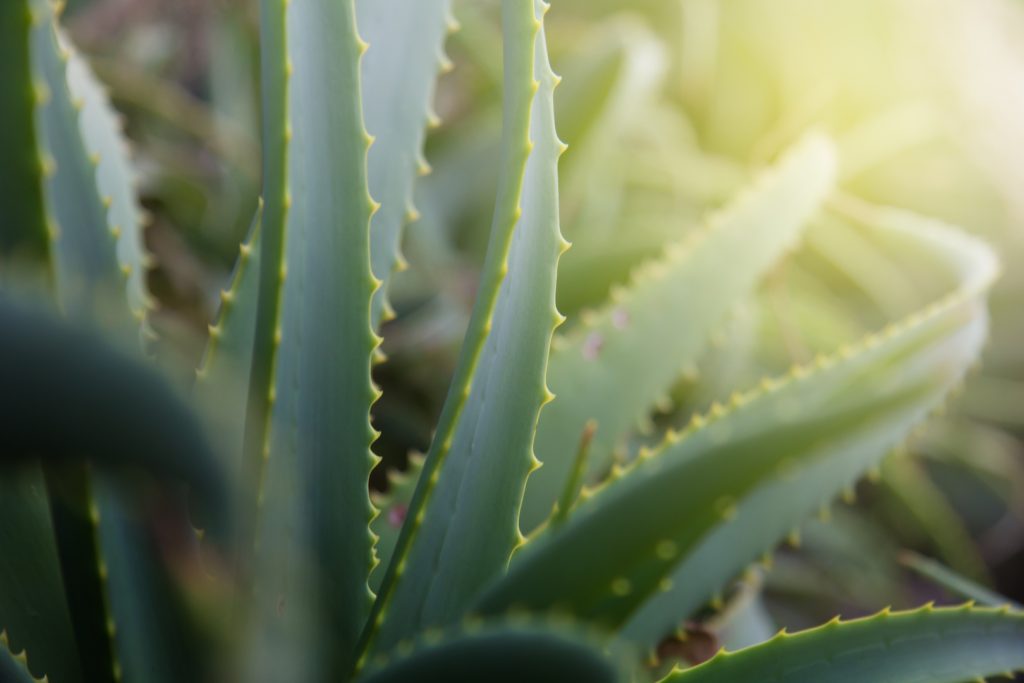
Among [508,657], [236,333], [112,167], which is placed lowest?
[508,657]

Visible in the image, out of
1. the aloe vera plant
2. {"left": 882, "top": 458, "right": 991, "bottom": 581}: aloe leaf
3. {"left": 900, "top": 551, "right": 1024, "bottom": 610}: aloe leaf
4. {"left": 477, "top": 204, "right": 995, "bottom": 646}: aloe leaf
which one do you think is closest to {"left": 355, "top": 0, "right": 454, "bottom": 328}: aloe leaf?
the aloe vera plant

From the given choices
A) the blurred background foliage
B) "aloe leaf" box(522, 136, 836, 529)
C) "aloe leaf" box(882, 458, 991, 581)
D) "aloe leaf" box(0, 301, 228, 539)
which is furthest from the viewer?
"aloe leaf" box(882, 458, 991, 581)

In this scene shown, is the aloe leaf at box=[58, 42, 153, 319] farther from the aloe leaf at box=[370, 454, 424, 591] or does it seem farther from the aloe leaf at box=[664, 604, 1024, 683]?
the aloe leaf at box=[664, 604, 1024, 683]

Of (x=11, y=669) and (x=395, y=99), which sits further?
(x=395, y=99)

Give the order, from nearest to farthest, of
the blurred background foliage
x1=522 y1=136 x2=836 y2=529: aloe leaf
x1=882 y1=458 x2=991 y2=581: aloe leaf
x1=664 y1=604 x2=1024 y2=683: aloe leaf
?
1. x1=664 y1=604 x2=1024 y2=683: aloe leaf
2. x1=522 y1=136 x2=836 y2=529: aloe leaf
3. the blurred background foliage
4. x1=882 y1=458 x2=991 y2=581: aloe leaf

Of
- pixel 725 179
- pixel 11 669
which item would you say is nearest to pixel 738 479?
pixel 11 669

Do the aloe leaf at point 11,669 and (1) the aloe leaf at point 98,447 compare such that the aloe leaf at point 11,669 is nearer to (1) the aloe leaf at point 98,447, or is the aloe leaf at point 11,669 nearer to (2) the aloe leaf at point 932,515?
(1) the aloe leaf at point 98,447

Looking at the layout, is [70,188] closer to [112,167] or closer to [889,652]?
[112,167]
